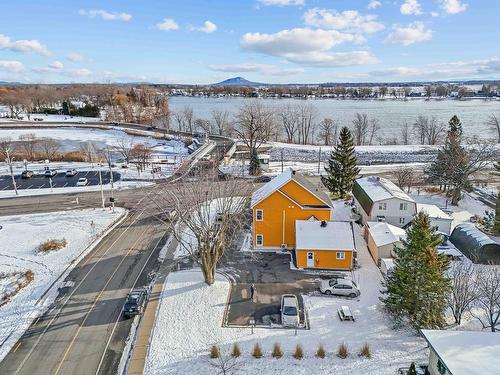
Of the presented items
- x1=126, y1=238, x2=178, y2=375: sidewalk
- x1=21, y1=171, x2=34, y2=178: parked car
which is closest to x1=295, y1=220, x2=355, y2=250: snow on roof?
x1=126, y1=238, x2=178, y2=375: sidewalk

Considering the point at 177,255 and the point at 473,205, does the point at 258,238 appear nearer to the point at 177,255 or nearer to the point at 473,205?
the point at 177,255

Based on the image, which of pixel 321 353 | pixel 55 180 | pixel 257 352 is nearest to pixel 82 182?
pixel 55 180

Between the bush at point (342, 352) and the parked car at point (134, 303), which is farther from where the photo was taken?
the parked car at point (134, 303)

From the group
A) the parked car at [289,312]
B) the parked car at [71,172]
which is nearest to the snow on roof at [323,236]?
the parked car at [289,312]

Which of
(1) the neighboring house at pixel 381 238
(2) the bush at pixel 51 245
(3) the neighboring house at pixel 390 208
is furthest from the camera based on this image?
(3) the neighboring house at pixel 390 208

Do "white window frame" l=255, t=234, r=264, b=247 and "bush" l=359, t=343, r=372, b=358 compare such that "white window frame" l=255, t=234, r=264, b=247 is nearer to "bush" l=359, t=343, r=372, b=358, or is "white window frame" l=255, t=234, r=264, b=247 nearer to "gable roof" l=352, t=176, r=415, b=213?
"gable roof" l=352, t=176, r=415, b=213

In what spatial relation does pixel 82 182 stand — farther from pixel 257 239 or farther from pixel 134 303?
pixel 134 303

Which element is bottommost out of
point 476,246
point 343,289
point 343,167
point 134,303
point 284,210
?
point 343,289

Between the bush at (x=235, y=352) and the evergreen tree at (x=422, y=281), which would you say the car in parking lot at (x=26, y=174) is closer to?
the bush at (x=235, y=352)
